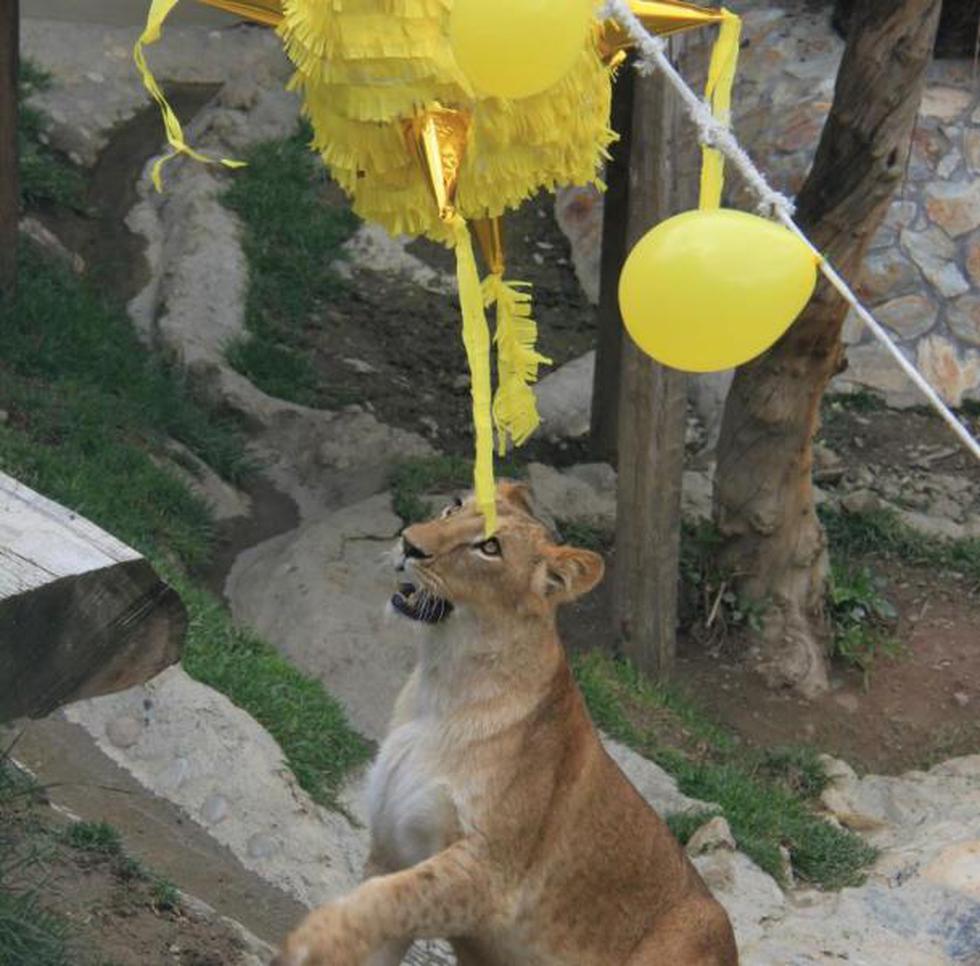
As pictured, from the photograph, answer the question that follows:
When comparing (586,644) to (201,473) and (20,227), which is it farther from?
(20,227)

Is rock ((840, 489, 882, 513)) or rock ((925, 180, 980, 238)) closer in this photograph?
rock ((840, 489, 882, 513))

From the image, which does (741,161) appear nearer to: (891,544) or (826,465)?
(891,544)

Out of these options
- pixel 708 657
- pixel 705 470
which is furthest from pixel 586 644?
pixel 705 470

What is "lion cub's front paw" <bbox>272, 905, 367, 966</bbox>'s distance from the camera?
172 inches

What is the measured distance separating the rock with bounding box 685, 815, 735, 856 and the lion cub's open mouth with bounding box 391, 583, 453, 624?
2.65m

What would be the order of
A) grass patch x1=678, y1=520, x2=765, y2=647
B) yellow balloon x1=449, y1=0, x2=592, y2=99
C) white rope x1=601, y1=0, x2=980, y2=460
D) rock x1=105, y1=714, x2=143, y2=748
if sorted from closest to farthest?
1. yellow balloon x1=449, y1=0, x2=592, y2=99
2. white rope x1=601, y1=0, x2=980, y2=460
3. rock x1=105, y1=714, x2=143, y2=748
4. grass patch x1=678, y1=520, x2=765, y2=647

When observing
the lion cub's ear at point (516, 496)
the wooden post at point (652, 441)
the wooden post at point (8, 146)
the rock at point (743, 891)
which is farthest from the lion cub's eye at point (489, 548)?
the wooden post at point (8, 146)

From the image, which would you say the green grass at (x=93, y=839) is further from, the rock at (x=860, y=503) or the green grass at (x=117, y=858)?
the rock at (x=860, y=503)

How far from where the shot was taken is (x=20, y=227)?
10969 millimetres

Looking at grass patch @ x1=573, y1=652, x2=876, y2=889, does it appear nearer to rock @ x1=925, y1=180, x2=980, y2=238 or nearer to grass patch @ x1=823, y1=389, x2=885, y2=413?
grass patch @ x1=823, y1=389, x2=885, y2=413

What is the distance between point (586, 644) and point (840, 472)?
93.6 inches

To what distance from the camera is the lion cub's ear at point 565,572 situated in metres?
4.88

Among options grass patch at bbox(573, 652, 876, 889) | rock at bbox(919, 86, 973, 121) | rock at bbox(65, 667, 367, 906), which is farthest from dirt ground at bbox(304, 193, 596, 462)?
rock at bbox(65, 667, 367, 906)

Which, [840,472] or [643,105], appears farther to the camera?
[840,472]
